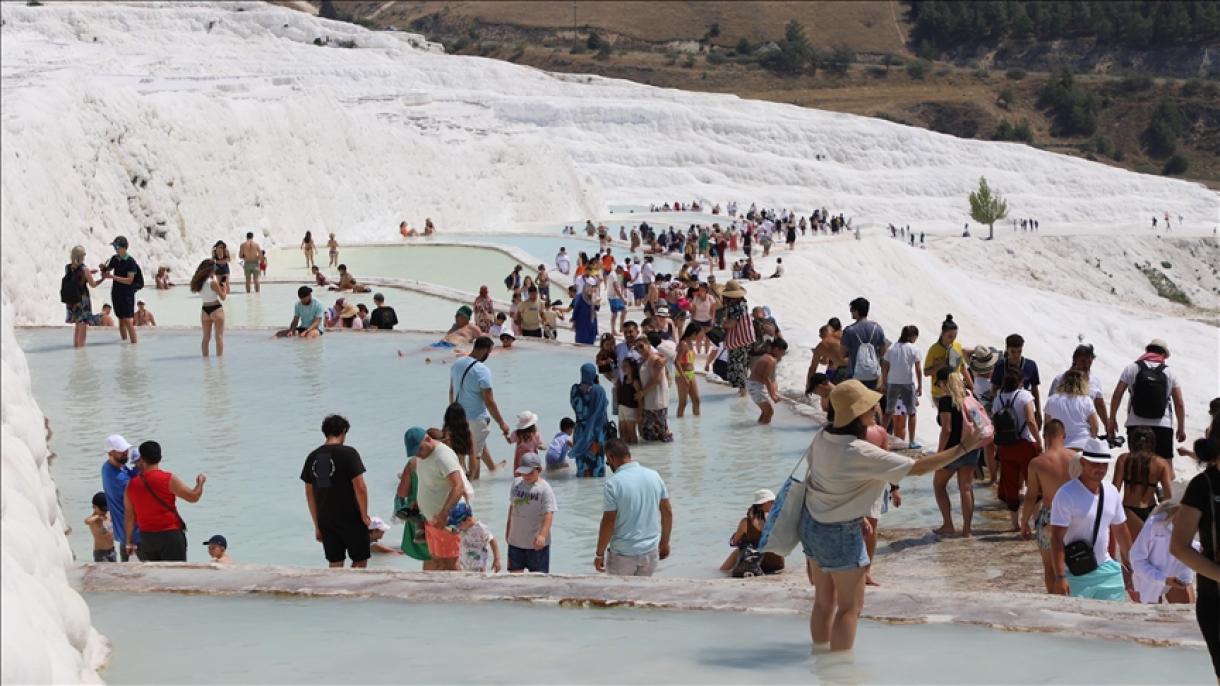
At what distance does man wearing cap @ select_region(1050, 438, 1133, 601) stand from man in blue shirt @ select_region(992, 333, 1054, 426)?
2400 millimetres

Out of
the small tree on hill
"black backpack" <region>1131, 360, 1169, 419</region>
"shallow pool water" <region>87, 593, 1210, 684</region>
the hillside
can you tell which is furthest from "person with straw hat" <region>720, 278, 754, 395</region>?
the hillside

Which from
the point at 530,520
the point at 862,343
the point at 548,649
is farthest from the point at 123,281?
the point at 548,649

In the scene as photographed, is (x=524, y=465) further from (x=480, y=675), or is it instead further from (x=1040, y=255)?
(x=1040, y=255)

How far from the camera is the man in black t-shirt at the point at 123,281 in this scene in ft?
54.1

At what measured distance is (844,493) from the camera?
219 inches

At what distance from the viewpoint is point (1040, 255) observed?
212 feet

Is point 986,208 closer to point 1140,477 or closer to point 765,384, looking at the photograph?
point 765,384

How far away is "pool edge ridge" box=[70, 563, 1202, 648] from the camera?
6016mm

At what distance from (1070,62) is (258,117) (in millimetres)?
109988

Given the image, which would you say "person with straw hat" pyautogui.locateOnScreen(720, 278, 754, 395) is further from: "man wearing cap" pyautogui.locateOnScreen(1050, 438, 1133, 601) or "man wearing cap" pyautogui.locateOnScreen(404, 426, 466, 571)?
"man wearing cap" pyautogui.locateOnScreen(1050, 438, 1133, 601)

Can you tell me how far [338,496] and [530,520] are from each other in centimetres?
98

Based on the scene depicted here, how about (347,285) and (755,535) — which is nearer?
(755,535)

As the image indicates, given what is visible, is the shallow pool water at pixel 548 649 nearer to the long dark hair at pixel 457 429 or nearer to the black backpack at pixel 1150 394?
the long dark hair at pixel 457 429

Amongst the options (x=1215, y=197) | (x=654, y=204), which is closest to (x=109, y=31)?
(x=654, y=204)
